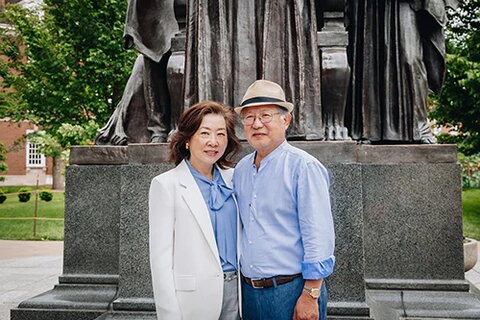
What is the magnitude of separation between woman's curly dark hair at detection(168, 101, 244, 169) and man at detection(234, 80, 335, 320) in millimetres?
132

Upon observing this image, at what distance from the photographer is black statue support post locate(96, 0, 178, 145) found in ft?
18.7

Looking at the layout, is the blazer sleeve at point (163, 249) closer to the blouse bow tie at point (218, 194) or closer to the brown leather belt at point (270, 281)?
the blouse bow tie at point (218, 194)

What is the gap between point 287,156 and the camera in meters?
2.89

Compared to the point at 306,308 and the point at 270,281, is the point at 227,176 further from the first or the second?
the point at 306,308

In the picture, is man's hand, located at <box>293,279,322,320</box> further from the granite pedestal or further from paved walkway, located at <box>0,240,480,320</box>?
paved walkway, located at <box>0,240,480,320</box>

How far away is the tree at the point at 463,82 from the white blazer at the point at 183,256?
55.4 feet

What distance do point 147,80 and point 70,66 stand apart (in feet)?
63.2

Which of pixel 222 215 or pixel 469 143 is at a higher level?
pixel 469 143

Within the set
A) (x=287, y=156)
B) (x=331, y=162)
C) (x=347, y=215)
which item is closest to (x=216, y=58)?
(x=331, y=162)

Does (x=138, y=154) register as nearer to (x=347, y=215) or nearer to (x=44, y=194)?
(x=347, y=215)

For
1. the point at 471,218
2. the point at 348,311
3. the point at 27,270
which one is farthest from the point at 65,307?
the point at 471,218

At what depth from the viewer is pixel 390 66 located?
5559mm

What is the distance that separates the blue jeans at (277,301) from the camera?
275 cm

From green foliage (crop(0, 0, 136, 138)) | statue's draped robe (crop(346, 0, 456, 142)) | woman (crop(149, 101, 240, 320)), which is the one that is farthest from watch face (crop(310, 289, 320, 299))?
green foliage (crop(0, 0, 136, 138))
